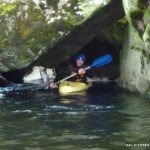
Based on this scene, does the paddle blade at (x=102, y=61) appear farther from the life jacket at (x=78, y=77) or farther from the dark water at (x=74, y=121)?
the dark water at (x=74, y=121)

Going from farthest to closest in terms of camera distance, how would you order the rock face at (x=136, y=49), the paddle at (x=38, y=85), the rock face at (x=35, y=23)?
the paddle at (x=38, y=85), the rock face at (x=35, y=23), the rock face at (x=136, y=49)

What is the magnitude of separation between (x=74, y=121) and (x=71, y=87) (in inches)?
172

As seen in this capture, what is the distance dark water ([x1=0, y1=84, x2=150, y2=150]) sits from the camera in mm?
7488

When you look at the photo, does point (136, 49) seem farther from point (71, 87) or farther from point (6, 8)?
point (6, 8)

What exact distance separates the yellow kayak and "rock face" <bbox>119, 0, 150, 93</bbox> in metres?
1.10

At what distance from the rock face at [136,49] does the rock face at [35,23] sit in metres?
1.62

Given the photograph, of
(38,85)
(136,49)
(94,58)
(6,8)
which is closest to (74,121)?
(136,49)

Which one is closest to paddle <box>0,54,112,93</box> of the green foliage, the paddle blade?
the paddle blade

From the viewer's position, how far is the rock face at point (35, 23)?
1235 cm

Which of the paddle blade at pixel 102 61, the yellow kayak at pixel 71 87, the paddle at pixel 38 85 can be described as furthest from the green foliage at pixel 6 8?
the paddle blade at pixel 102 61

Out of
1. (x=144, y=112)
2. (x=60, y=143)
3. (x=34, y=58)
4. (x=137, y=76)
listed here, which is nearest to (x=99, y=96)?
(x=137, y=76)

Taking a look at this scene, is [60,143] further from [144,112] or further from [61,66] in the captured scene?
[61,66]

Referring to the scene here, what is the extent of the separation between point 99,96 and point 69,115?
9.39 ft

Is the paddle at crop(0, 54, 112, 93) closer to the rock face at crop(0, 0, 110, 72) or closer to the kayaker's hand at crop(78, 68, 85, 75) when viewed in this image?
the kayaker's hand at crop(78, 68, 85, 75)
